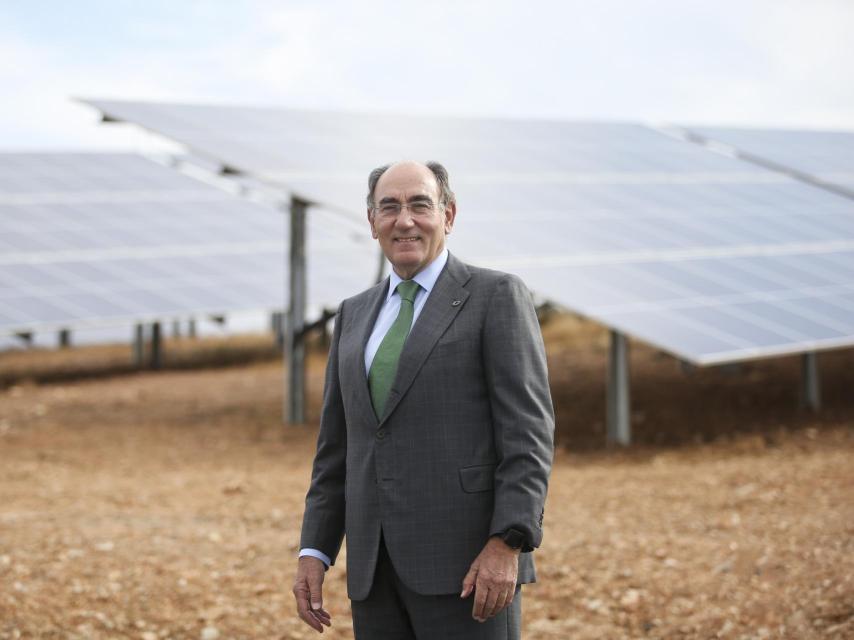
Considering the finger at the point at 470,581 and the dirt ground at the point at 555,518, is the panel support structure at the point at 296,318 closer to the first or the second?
the dirt ground at the point at 555,518

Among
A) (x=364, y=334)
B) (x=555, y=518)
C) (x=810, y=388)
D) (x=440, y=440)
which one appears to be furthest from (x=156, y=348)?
(x=440, y=440)

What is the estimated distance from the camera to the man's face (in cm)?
294

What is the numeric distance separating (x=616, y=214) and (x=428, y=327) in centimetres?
1046

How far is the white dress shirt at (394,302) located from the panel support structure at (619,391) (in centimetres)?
790

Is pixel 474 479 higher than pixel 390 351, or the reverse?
pixel 390 351

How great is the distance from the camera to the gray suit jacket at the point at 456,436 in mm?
2826

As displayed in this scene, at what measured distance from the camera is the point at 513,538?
2748 mm

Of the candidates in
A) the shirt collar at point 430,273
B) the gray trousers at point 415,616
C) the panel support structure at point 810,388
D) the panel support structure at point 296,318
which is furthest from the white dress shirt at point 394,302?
the panel support structure at point 810,388

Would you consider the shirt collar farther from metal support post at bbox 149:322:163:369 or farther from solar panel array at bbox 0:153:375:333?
metal support post at bbox 149:322:163:369

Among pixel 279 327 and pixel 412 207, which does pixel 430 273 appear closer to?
pixel 412 207

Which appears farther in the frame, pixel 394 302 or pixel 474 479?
pixel 394 302

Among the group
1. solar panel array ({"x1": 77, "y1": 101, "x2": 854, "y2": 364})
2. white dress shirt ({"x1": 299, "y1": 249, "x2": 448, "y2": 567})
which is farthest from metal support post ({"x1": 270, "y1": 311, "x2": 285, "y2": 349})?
white dress shirt ({"x1": 299, "y1": 249, "x2": 448, "y2": 567})

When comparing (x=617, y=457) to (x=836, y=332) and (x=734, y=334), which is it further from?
(x=836, y=332)

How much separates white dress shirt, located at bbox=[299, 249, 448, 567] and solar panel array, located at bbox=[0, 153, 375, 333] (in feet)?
41.2
